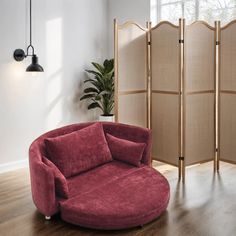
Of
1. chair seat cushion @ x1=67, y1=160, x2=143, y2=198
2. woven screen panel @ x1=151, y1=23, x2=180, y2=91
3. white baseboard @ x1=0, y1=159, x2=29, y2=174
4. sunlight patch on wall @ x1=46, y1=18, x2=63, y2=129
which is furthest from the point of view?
sunlight patch on wall @ x1=46, y1=18, x2=63, y2=129

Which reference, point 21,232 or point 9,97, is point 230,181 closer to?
point 21,232

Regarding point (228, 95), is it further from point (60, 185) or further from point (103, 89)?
point (60, 185)

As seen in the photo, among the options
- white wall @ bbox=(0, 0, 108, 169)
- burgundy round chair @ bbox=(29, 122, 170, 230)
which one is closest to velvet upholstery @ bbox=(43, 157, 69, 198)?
burgundy round chair @ bbox=(29, 122, 170, 230)

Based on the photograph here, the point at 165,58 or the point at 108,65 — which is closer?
the point at 165,58

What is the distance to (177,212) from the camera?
11.3ft


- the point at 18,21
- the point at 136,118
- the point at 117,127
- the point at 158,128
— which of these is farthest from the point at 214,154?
the point at 18,21

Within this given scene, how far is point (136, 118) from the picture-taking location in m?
4.65

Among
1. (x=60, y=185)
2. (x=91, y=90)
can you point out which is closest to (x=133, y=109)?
(x=91, y=90)

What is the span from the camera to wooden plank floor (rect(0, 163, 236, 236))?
3.07 metres

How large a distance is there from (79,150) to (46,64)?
1.89 meters

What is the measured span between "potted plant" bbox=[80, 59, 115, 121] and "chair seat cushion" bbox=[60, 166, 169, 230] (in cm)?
224

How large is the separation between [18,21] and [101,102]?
176 centimetres

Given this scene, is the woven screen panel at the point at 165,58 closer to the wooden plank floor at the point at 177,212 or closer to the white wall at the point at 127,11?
the white wall at the point at 127,11

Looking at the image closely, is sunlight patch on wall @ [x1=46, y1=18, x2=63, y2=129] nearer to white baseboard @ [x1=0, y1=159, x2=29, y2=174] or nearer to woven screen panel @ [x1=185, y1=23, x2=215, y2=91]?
white baseboard @ [x1=0, y1=159, x2=29, y2=174]
